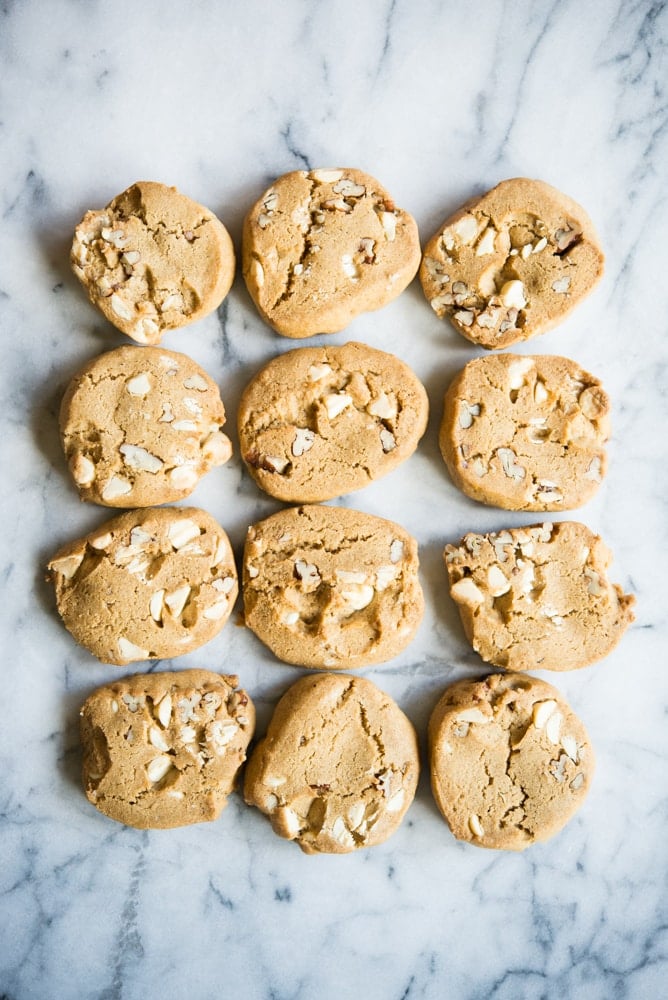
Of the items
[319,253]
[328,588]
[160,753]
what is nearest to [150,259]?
[319,253]

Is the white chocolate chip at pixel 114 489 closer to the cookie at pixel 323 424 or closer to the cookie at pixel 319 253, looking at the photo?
the cookie at pixel 323 424

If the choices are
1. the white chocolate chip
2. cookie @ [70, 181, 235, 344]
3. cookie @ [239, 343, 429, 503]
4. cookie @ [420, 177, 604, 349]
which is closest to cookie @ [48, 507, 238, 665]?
the white chocolate chip

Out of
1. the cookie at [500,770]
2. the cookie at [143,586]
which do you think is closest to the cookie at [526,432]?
the cookie at [500,770]

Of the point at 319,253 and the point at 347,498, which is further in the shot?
the point at 347,498

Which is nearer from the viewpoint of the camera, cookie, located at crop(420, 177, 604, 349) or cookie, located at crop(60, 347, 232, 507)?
cookie, located at crop(60, 347, 232, 507)

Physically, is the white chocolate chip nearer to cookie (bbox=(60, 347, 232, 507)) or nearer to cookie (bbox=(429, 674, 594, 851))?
cookie (bbox=(60, 347, 232, 507))

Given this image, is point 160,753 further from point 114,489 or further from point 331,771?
point 114,489

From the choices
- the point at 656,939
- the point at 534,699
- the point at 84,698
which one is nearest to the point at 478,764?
the point at 534,699
